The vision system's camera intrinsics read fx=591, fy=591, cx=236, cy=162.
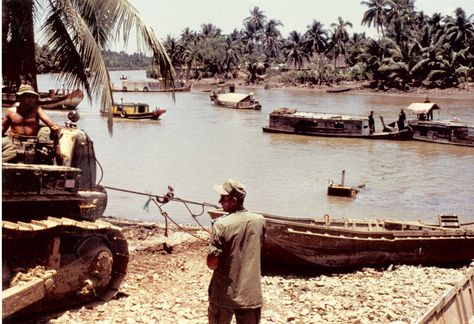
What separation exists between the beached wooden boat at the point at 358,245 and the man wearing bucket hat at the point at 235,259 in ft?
17.7

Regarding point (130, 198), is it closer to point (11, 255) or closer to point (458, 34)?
point (11, 255)

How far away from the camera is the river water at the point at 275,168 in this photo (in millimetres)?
19500

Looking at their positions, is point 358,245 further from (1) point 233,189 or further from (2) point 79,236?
(1) point 233,189

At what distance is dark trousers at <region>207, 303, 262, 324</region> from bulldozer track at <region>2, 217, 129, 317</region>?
2.30 meters

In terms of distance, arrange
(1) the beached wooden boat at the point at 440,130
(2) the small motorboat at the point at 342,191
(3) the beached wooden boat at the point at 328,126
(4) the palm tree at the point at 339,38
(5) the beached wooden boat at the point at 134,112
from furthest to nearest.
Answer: (4) the palm tree at the point at 339,38, (5) the beached wooden boat at the point at 134,112, (3) the beached wooden boat at the point at 328,126, (1) the beached wooden boat at the point at 440,130, (2) the small motorboat at the point at 342,191

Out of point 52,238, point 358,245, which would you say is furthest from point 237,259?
point 358,245

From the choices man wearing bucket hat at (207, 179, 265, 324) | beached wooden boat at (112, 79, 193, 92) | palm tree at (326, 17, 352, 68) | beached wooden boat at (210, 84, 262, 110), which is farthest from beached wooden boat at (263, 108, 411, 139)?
palm tree at (326, 17, 352, 68)

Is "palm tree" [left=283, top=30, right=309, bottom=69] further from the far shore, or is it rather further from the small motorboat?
the small motorboat

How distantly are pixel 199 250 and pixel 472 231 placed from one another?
5470 mm

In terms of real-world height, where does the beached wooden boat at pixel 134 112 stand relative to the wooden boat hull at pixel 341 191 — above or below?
above

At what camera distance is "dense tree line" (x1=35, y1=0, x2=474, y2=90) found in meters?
68.2

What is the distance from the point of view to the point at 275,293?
9445 mm

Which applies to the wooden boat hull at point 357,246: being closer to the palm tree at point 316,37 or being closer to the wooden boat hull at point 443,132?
the wooden boat hull at point 443,132

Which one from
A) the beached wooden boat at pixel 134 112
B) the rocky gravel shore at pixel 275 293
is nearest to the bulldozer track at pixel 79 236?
the rocky gravel shore at pixel 275 293
